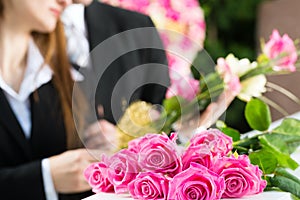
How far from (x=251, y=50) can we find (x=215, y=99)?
2151mm

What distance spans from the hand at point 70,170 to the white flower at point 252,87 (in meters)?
0.32

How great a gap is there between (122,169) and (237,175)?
0.40ft

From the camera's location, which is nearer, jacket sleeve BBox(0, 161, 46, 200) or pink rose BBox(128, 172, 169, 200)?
pink rose BBox(128, 172, 169, 200)

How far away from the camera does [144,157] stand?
0.65 metres

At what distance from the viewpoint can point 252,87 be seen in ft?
2.94

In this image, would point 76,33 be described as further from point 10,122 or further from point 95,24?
point 10,122

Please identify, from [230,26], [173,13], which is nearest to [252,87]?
[173,13]

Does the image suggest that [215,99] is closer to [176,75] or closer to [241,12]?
[176,75]

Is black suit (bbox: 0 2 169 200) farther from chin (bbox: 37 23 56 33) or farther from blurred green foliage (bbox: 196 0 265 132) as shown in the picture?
blurred green foliage (bbox: 196 0 265 132)

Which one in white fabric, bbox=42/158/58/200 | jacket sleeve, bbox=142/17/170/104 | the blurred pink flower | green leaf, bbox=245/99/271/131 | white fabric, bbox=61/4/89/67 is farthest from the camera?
the blurred pink flower

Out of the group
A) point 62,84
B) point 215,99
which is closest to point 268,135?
point 215,99

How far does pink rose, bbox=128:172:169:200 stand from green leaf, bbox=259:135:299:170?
0.18 meters

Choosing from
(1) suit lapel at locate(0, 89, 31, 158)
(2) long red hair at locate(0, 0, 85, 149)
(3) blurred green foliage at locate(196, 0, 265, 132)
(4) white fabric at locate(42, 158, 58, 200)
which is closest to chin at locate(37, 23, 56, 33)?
(2) long red hair at locate(0, 0, 85, 149)

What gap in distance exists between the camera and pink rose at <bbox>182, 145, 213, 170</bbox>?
654 millimetres
